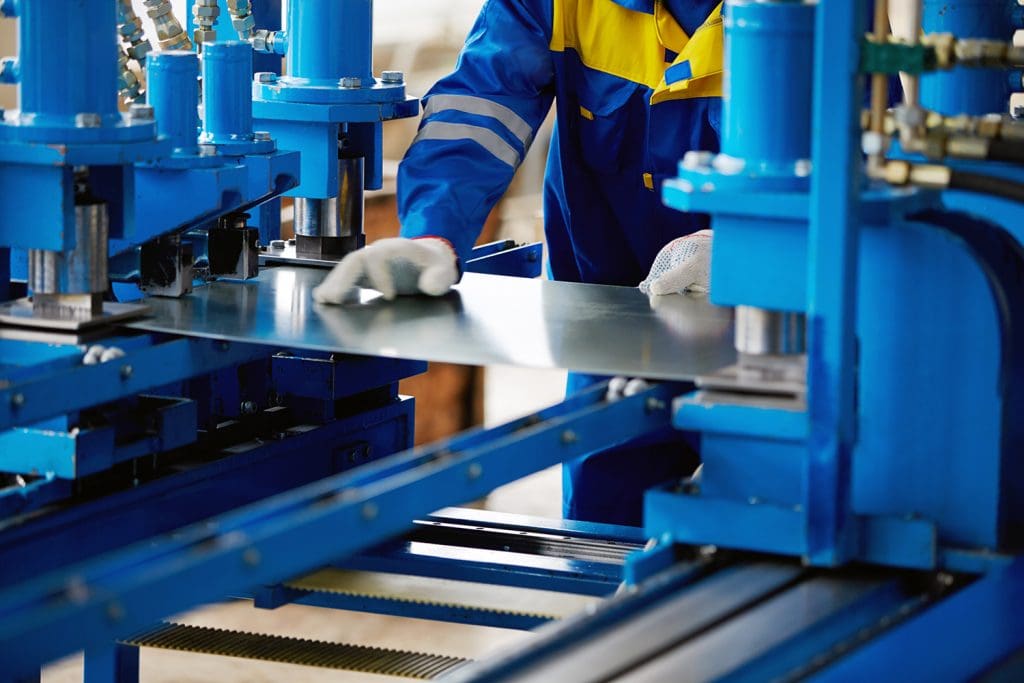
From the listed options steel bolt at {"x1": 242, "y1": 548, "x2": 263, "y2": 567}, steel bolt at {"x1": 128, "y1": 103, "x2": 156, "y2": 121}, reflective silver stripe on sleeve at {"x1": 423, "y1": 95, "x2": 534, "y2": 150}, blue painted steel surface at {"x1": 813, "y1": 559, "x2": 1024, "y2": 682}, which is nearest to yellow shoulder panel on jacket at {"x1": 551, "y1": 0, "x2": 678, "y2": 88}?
reflective silver stripe on sleeve at {"x1": 423, "y1": 95, "x2": 534, "y2": 150}

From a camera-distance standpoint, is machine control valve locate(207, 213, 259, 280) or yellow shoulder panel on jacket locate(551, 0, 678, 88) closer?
machine control valve locate(207, 213, 259, 280)

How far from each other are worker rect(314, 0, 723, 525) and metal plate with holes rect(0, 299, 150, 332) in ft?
1.43

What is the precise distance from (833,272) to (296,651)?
999mm

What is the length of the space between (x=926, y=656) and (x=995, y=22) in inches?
48.3

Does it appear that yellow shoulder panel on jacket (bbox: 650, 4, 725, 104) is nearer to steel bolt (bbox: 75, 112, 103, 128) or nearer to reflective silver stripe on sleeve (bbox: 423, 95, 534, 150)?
reflective silver stripe on sleeve (bbox: 423, 95, 534, 150)

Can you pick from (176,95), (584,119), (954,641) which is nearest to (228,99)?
(176,95)

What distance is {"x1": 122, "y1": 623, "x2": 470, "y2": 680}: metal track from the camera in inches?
81.1

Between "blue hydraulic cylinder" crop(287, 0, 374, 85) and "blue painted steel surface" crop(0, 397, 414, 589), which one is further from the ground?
"blue hydraulic cylinder" crop(287, 0, 374, 85)

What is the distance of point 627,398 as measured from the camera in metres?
1.51

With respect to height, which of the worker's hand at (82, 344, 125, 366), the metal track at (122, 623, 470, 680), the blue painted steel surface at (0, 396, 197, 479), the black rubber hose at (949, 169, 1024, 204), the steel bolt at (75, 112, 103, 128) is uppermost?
the steel bolt at (75, 112, 103, 128)

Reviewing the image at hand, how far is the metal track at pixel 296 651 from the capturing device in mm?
2061

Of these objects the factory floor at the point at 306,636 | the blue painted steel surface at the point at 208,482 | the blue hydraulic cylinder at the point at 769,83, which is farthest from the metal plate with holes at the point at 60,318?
the factory floor at the point at 306,636

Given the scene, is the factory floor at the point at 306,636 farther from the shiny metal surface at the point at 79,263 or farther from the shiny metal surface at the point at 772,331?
the shiny metal surface at the point at 772,331

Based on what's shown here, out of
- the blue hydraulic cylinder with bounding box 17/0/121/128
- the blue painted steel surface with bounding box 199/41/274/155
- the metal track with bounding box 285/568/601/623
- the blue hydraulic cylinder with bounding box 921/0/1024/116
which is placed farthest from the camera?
the blue hydraulic cylinder with bounding box 921/0/1024/116
